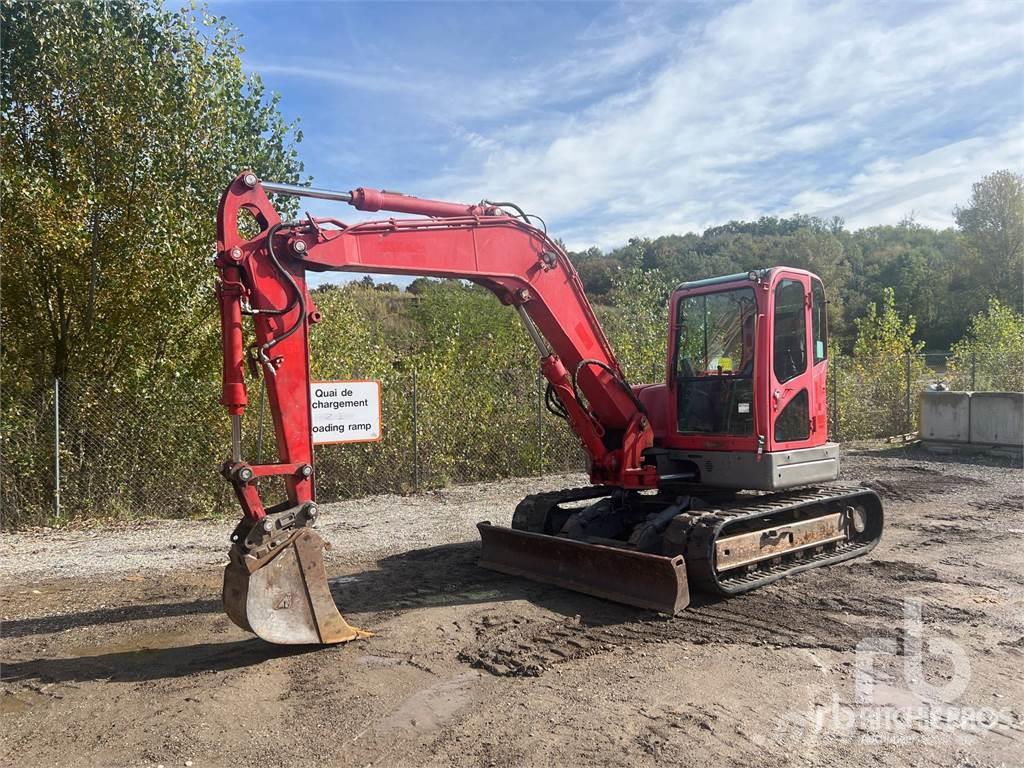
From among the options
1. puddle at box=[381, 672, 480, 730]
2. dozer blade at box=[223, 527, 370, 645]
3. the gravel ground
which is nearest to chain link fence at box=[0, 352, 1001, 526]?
the gravel ground

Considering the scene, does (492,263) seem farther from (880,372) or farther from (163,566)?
(880,372)

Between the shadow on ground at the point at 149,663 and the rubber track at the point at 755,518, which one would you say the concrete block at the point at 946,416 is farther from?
the shadow on ground at the point at 149,663

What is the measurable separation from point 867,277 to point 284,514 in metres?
59.1

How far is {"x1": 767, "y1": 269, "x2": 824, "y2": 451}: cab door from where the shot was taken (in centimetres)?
682

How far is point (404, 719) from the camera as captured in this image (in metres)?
4.14

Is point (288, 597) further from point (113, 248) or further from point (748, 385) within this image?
point (113, 248)

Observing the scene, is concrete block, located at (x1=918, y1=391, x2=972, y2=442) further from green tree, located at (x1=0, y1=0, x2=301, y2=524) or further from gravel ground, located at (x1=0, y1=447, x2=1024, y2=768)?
green tree, located at (x1=0, y1=0, x2=301, y2=524)

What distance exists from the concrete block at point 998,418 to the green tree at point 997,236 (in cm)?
3895

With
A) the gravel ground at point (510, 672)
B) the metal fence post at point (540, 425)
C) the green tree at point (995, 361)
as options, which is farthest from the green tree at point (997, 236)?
the gravel ground at point (510, 672)

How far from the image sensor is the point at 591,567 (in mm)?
6367

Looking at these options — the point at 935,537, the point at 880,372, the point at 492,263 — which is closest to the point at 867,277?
the point at 880,372

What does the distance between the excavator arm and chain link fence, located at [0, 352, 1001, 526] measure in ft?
17.6

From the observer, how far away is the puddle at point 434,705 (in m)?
4.10

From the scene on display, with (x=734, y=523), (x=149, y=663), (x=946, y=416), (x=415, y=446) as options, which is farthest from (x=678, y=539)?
(x=946, y=416)
